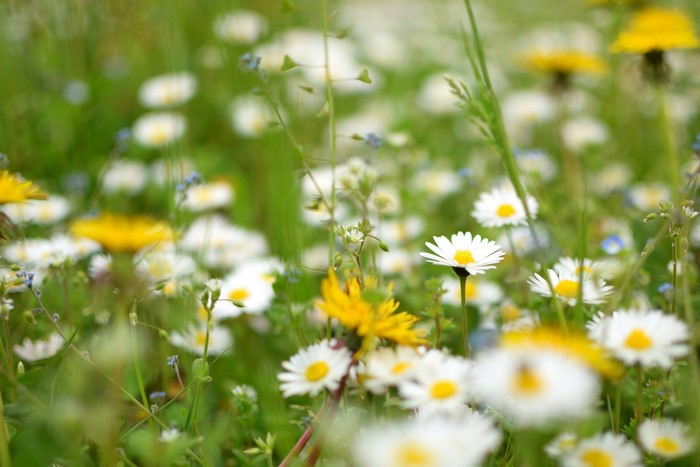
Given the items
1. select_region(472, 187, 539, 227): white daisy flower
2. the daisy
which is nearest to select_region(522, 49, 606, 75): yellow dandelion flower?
select_region(472, 187, 539, 227): white daisy flower

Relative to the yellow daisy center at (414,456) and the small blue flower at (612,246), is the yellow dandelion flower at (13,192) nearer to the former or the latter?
the yellow daisy center at (414,456)

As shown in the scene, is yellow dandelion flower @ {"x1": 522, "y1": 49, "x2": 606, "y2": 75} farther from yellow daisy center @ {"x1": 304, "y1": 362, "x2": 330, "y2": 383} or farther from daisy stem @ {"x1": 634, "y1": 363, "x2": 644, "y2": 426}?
yellow daisy center @ {"x1": 304, "y1": 362, "x2": 330, "y2": 383}

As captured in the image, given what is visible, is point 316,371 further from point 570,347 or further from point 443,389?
point 570,347

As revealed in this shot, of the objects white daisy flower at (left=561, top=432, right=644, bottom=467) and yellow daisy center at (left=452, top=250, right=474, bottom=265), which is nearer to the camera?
white daisy flower at (left=561, top=432, right=644, bottom=467)

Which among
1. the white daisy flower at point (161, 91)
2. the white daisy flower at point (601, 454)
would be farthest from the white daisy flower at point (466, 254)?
the white daisy flower at point (161, 91)

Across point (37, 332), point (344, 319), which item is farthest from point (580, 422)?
point (37, 332)

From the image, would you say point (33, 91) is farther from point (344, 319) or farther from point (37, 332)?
point (344, 319)
